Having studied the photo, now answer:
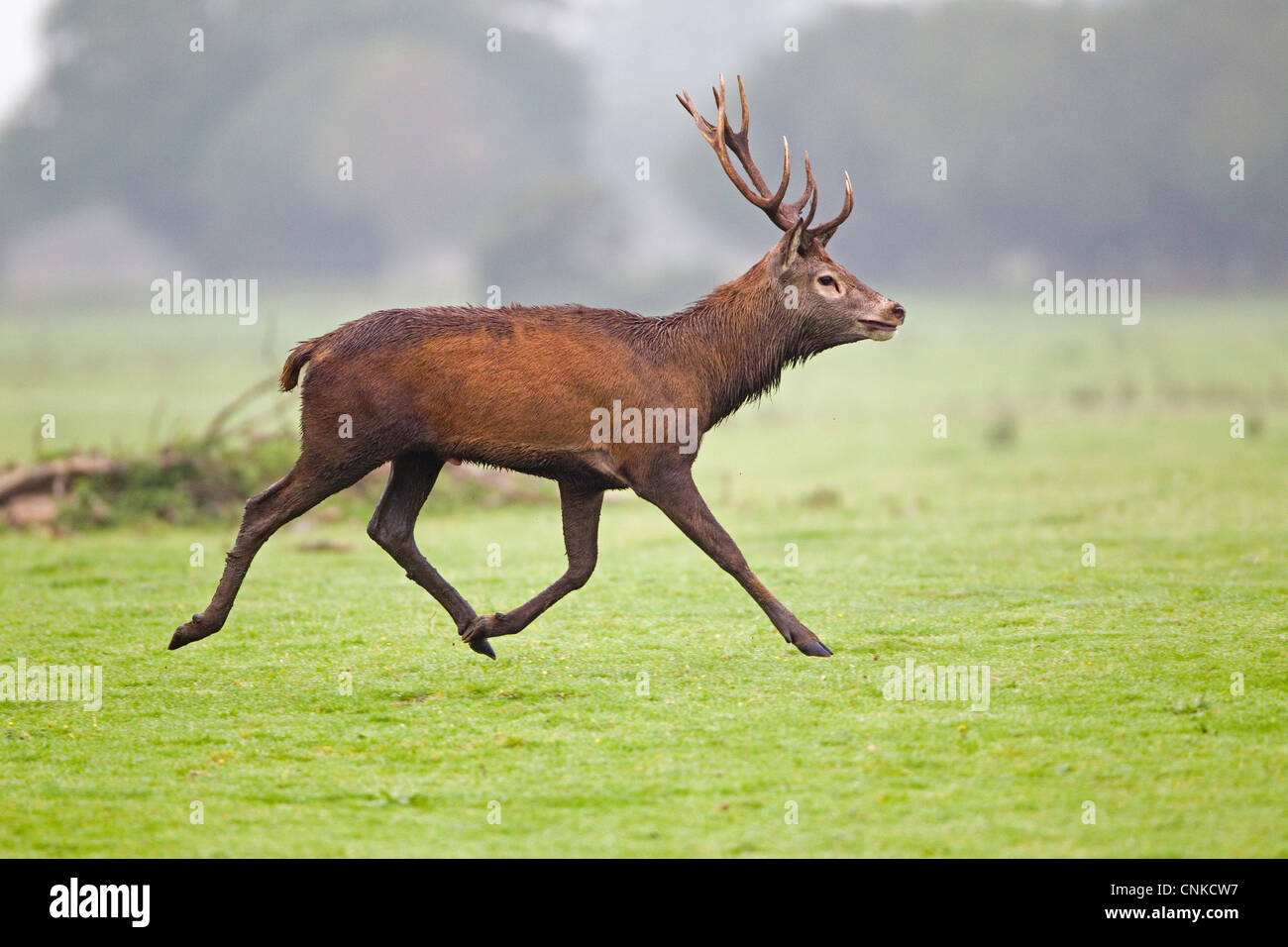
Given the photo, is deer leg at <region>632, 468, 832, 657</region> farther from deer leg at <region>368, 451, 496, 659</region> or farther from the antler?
Answer: the antler

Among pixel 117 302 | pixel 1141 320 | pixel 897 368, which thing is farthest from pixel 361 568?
pixel 117 302

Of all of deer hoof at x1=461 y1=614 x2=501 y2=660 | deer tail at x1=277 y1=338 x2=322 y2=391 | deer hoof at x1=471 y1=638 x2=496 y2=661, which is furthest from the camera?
deer hoof at x1=471 y1=638 x2=496 y2=661

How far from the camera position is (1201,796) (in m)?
6.45

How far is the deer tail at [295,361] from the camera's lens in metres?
8.96

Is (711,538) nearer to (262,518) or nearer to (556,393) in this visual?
(556,393)

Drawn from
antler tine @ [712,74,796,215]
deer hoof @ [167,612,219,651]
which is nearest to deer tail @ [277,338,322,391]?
deer hoof @ [167,612,219,651]

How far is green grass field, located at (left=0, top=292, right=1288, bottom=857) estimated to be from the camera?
637 centimetres

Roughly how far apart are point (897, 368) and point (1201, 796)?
35.3m

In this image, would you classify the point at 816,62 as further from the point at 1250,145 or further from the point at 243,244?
the point at 243,244

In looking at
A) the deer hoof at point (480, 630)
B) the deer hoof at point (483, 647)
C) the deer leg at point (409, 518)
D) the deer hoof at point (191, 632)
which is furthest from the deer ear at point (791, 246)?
the deer hoof at point (191, 632)

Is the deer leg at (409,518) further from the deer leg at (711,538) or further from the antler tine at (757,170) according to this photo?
the antler tine at (757,170)

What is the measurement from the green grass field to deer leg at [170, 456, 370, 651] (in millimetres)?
341

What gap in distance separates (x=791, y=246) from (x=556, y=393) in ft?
5.37

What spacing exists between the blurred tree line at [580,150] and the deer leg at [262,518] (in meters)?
49.5
